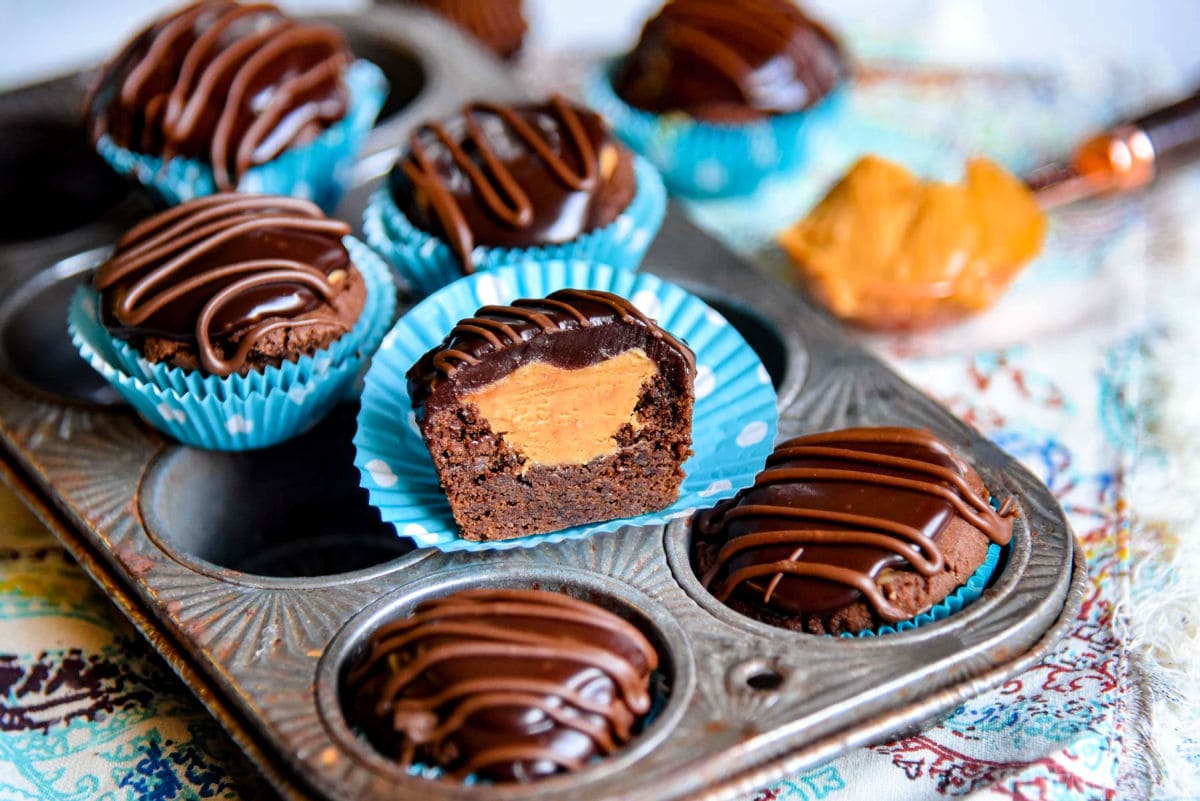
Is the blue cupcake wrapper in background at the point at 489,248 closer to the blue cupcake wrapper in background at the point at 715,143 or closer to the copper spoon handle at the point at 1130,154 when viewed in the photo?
the blue cupcake wrapper in background at the point at 715,143

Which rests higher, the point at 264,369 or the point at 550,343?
the point at 550,343

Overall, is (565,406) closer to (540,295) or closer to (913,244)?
(540,295)

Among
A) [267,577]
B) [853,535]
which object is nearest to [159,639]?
[267,577]

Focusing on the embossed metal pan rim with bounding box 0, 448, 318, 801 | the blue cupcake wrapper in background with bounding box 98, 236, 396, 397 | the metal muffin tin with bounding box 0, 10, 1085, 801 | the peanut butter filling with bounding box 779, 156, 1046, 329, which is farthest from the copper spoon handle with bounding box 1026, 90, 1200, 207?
the embossed metal pan rim with bounding box 0, 448, 318, 801

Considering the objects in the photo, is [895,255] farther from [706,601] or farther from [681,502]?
[706,601]

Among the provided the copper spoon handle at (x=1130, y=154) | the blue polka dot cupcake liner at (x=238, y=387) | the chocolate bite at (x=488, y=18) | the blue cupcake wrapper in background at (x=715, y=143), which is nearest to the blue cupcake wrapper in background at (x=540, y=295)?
the blue polka dot cupcake liner at (x=238, y=387)

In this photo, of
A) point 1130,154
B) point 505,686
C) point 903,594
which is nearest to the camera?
point 505,686

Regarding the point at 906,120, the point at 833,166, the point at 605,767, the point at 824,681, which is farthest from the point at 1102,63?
the point at 605,767
